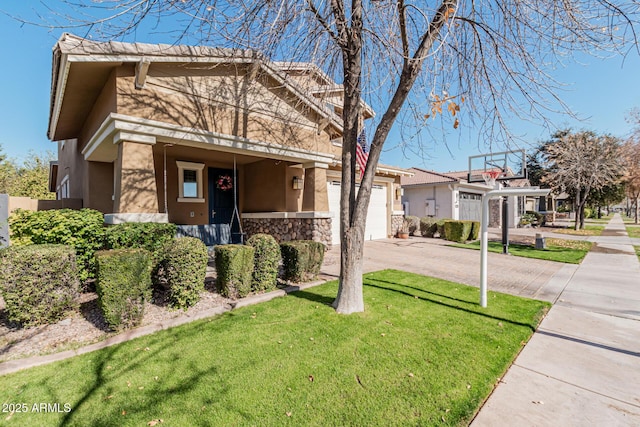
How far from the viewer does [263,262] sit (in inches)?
206

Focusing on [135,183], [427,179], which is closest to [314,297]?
[135,183]

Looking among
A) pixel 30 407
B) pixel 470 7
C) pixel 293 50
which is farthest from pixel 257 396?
pixel 470 7

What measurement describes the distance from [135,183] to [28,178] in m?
26.0

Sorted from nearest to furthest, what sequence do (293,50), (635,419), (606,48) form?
(635,419) < (606,48) < (293,50)

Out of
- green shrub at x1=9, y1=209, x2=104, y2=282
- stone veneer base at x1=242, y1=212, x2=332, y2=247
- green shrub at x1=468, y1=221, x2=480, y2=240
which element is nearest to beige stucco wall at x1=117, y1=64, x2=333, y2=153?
stone veneer base at x1=242, y1=212, x2=332, y2=247

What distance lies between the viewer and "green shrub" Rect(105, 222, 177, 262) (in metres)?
4.87

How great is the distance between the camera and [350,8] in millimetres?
4492

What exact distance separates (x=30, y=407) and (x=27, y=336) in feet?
5.41

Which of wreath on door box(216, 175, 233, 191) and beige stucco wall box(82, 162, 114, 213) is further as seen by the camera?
wreath on door box(216, 175, 233, 191)

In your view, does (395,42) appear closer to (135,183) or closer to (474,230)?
(135,183)

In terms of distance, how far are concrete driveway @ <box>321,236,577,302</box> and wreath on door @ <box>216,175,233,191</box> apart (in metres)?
4.90

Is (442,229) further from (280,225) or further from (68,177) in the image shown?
(68,177)

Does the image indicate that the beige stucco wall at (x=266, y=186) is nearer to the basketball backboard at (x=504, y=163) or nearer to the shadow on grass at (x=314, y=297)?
the shadow on grass at (x=314, y=297)

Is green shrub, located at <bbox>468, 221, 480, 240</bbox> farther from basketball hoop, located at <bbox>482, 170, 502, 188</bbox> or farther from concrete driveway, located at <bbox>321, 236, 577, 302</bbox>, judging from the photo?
concrete driveway, located at <bbox>321, 236, 577, 302</bbox>
